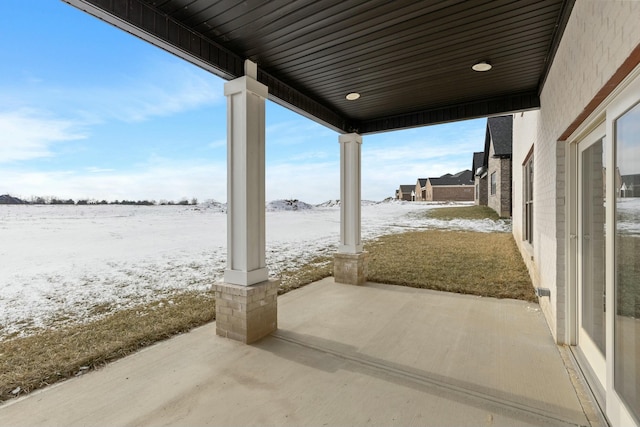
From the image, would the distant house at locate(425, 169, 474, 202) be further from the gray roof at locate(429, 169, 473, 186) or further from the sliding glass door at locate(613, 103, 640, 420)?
the sliding glass door at locate(613, 103, 640, 420)

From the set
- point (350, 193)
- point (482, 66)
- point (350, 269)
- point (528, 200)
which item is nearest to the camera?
point (482, 66)

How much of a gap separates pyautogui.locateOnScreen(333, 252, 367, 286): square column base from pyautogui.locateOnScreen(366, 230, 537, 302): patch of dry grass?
0.48 meters

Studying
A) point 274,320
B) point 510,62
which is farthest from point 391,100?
point 274,320

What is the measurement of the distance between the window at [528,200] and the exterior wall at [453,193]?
37952 mm

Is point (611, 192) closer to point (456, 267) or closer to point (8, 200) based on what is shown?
point (456, 267)

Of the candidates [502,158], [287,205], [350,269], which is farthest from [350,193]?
[287,205]

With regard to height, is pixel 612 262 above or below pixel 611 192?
below

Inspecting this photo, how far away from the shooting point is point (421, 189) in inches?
2071

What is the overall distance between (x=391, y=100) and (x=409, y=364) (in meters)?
3.86

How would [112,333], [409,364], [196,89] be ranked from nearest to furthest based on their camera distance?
1. [409,364]
2. [112,333]
3. [196,89]

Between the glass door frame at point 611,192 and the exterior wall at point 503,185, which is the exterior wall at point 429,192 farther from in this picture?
the glass door frame at point 611,192

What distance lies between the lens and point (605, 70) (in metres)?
1.80

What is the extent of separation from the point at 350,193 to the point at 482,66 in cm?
299

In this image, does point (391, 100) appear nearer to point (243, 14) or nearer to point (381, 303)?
point (243, 14)
